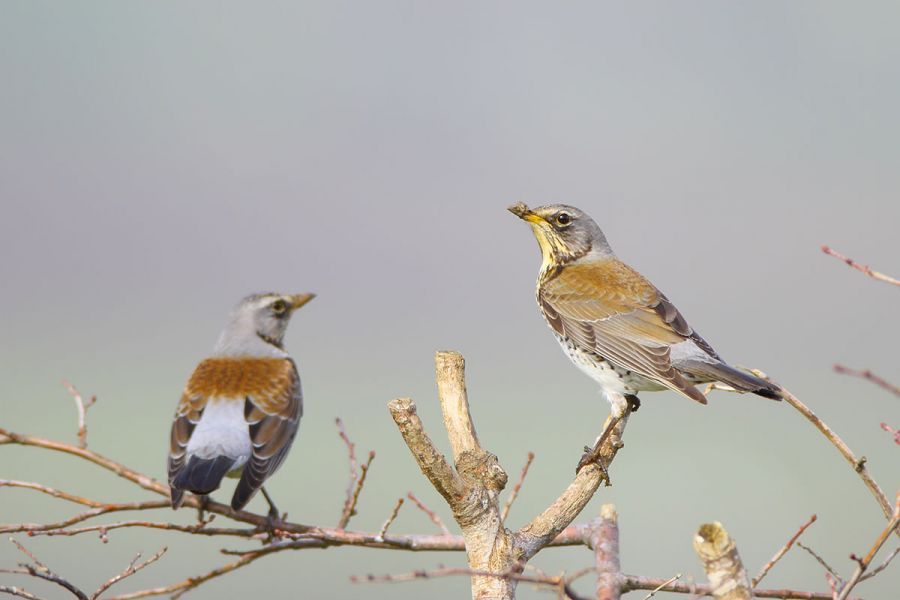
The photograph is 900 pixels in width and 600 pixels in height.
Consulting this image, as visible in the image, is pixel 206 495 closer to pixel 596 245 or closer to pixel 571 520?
pixel 571 520

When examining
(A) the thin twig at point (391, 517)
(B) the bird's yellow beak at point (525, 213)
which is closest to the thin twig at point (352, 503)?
(A) the thin twig at point (391, 517)

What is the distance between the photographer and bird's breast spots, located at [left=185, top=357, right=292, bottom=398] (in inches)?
208

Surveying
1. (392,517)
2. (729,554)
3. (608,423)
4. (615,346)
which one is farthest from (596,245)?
(729,554)

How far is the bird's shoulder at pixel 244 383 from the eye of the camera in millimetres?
5223

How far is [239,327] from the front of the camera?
6.04 meters

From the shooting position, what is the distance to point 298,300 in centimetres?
607

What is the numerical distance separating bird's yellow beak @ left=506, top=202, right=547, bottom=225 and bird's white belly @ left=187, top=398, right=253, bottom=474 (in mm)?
3682

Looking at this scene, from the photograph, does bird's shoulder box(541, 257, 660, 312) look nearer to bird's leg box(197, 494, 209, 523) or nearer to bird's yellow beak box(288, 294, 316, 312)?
bird's yellow beak box(288, 294, 316, 312)

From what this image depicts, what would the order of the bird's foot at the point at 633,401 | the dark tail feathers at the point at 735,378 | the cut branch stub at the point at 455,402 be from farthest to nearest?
the bird's foot at the point at 633,401, the dark tail feathers at the point at 735,378, the cut branch stub at the point at 455,402

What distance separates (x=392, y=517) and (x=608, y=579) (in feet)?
3.37

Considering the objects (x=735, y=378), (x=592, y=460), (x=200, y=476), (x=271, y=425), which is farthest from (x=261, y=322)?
(x=735, y=378)

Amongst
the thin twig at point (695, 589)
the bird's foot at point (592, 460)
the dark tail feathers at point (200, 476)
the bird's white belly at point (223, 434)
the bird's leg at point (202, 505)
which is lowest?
the thin twig at point (695, 589)

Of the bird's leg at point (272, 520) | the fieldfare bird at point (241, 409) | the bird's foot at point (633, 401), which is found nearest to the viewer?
the bird's leg at point (272, 520)

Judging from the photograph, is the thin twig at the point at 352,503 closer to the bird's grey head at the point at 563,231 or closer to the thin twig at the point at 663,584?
the thin twig at the point at 663,584
